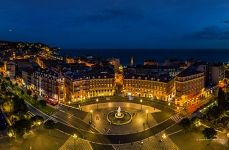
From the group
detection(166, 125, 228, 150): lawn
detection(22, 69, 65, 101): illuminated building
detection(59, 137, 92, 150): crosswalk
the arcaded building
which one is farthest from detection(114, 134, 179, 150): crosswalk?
detection(22, 69, 65, 101): illuminated building

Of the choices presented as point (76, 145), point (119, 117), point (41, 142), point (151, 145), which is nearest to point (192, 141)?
point (151, 145)

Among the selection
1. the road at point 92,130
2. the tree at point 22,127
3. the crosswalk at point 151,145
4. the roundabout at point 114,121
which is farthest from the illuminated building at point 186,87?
the tree at point 22,127

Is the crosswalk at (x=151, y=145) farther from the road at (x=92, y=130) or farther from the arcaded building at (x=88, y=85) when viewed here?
the arcaded building at (x=88, y=85)

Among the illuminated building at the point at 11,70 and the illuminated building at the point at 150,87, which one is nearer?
the illuminated building at the point at 150,87

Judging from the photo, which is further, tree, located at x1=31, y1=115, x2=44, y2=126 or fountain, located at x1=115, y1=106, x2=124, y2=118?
fountain, located at x1=115, y1=106, x2=124, y2=118

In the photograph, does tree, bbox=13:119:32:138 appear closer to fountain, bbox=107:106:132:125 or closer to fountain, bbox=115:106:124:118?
fountain, bbox=107:106:132:125

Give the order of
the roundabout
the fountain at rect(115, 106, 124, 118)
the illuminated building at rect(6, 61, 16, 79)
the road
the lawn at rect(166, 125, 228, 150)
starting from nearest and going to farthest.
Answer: the lawn at rect(166, 125, 228, 150) → the road → the roundabout → the fountain at rect(115, 106, 124, 118) → the illuminated building at rect(6, 61, 16, 79)

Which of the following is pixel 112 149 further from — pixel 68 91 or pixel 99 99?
pixel 68 91

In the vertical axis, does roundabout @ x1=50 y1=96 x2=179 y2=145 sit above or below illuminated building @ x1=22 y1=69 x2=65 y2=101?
below

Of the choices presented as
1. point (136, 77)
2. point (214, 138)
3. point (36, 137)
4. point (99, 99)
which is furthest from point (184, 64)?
point (36, 137)

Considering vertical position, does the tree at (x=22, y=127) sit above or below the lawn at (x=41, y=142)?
above
